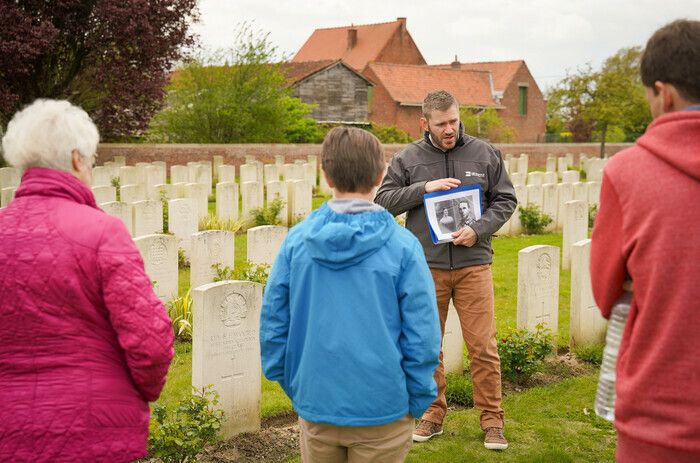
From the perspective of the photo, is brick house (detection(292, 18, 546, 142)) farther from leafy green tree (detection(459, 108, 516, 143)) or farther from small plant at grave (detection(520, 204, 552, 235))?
small plant at grave (detection(520, 204, 552, 235))

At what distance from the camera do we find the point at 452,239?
4.82 m

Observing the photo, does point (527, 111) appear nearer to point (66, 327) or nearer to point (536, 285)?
point (536, 285)

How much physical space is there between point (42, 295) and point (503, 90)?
49.8 meters

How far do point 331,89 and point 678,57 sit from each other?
4126cm

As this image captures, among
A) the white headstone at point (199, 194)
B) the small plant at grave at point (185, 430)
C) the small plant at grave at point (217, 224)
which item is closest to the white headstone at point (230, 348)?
the small plant at grave at point (185, 430)

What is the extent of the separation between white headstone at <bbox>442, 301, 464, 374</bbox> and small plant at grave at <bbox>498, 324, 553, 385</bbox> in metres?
0.32

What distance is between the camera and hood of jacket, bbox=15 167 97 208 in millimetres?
2689

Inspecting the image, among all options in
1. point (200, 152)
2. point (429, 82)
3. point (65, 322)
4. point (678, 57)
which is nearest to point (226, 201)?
point (200, 152)

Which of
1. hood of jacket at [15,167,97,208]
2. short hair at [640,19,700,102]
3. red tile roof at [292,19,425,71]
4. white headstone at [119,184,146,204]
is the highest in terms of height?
red tile roof at [292,19,425,71]

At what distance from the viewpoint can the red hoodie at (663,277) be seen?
2305 millimetres

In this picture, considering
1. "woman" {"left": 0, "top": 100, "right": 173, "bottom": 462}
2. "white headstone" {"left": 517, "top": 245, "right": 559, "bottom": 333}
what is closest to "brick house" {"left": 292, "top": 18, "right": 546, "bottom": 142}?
"white headstone" {"left": 517, "top": 245, "right": 559, "bottom": 333}

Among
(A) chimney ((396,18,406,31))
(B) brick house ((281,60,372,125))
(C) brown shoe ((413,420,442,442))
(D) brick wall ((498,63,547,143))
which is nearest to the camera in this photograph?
(C) brown shoe ((413,420,442,442))

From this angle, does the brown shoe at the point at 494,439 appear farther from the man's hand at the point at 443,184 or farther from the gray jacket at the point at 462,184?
the man's hand at the point at 443,184

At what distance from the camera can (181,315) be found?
771 centimetres
